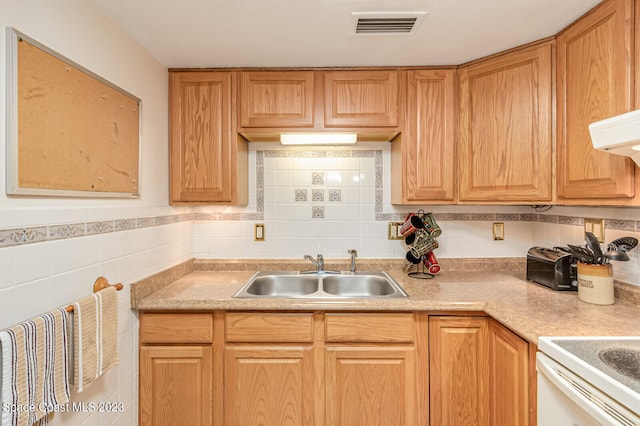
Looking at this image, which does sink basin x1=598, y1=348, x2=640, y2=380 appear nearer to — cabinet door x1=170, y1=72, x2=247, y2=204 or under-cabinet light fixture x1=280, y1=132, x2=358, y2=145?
under-cabinet light fixture x1=280, y1=132, x2=358, y2=145

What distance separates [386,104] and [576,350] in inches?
56.4

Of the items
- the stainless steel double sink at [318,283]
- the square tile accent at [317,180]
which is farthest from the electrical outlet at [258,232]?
the square tile accent at [317,180]

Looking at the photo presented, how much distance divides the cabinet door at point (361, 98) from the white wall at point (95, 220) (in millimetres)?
975

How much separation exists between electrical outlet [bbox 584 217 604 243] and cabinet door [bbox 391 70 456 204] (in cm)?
69

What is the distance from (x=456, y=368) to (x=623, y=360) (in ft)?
2.34

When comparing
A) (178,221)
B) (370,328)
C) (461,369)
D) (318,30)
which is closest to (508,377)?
(461,369)

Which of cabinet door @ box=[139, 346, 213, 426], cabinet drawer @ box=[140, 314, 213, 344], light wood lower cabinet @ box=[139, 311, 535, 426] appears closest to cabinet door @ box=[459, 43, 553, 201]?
light wood lower cabinet @ box=[139, 311, 535, 426]

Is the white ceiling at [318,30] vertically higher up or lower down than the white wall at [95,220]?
higher up

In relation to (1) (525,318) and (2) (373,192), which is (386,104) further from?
(1) (525,318)

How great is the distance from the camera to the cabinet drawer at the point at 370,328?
1.53 m

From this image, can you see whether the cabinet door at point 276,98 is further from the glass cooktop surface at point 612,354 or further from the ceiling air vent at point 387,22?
the glass cooktop surface at point 612,354

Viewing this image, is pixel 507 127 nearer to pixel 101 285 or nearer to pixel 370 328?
pixel 370 328

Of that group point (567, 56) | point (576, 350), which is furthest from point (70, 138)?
point (567, 56)

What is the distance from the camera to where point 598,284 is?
1.43 m
